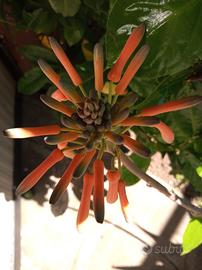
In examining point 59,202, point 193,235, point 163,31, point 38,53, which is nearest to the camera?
point 163,31

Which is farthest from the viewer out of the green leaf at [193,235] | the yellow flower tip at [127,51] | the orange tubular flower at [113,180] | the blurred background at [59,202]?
the blurred background at [59,202]

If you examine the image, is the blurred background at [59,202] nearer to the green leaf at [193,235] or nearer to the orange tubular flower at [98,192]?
the green leaf at [193,235]

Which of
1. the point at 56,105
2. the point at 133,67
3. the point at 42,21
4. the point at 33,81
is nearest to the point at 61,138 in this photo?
the point at 56,105

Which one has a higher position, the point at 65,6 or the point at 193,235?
the point at 65,6

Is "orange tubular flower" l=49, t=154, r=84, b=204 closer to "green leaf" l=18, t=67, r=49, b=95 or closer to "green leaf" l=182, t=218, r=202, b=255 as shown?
"green leaf" l=182, t=218, r=202, b=255

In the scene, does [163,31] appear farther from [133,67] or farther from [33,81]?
[33,81]

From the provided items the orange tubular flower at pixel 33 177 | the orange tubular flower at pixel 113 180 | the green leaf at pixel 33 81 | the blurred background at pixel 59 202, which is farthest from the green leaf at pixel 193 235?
the green leaf at pixel 33 81

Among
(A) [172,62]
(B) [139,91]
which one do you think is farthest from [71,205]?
(A) [172,62]
